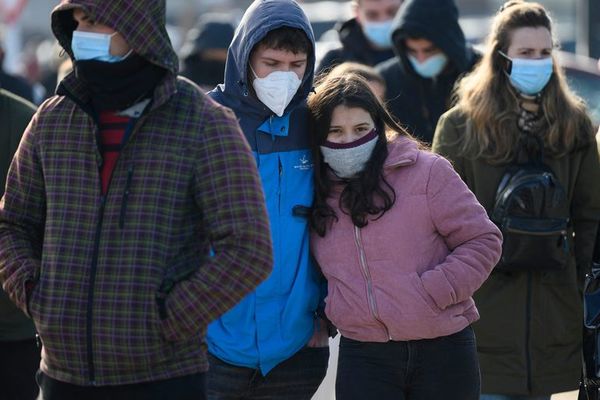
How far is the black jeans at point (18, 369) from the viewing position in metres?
5.17

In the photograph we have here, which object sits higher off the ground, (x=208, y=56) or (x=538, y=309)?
(x=208, y=56)

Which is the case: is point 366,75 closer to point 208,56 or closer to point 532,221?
point 532,221

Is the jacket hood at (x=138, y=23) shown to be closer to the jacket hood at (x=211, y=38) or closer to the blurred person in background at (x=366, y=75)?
the blurred person in background at (x=366, y=75)

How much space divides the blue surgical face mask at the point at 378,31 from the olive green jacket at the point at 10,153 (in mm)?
3199

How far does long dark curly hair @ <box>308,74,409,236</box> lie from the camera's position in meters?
4.41

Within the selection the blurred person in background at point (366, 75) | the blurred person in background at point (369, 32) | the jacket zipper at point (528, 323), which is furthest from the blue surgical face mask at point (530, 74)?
the blurred person in background at point (369, 32)

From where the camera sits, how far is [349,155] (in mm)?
4449

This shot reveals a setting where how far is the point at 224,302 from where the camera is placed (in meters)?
3.57

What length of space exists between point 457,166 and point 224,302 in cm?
210

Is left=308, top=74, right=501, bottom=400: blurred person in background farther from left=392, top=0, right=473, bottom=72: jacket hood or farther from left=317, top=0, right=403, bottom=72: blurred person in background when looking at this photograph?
left=317, top=0, right=403, bottom=72: blurred person in background

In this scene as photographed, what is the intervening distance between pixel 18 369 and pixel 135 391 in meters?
1.74

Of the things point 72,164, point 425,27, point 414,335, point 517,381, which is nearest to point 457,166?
point 517,381

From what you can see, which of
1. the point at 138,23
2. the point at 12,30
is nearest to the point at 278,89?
the point at 138,23

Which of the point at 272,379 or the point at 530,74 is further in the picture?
the point at 530,74
